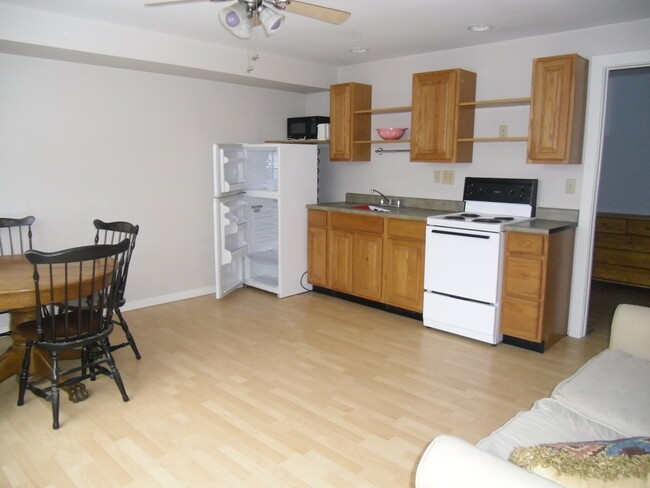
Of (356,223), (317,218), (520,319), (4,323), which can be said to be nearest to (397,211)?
(356,223)

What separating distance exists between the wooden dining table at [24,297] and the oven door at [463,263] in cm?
235

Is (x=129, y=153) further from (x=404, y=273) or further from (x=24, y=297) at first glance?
(x=404, y=273)

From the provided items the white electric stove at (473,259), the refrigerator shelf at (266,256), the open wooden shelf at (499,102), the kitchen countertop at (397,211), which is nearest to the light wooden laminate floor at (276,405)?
the white electric stove at (473,259)

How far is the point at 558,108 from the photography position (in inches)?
139

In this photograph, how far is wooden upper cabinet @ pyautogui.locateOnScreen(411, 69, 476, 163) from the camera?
13.4 ft

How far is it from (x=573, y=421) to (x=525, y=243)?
178 centimetres

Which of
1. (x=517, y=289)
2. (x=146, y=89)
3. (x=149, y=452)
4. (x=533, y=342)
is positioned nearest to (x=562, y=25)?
(x=517, y=289)

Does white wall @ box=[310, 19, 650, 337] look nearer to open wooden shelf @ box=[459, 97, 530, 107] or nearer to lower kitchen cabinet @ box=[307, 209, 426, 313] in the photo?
open wooden shelf @ box=[459, 97, 530, 107]

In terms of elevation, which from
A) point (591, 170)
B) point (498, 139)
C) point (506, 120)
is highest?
point (506, 120)

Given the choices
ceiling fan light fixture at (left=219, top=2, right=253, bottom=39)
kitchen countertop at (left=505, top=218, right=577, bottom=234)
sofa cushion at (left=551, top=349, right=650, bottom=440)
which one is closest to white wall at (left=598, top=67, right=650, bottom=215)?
kitchen countertop at (left=505, top=218, right=577, bottom=234)

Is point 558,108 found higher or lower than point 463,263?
higher

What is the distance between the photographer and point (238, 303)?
4777mm

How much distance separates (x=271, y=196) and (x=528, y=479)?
3.93 m

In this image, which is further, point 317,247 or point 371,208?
point 317,247
